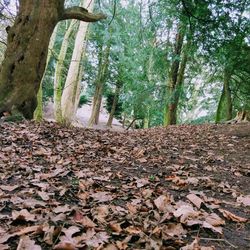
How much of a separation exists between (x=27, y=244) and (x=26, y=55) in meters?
5.50

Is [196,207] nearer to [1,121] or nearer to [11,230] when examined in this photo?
[11,230]

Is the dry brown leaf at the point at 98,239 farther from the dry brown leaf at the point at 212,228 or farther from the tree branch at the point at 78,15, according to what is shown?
the tree branch at the point at 78,15

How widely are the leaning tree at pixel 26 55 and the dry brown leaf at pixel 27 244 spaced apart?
5.04 meters

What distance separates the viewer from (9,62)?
6.84m

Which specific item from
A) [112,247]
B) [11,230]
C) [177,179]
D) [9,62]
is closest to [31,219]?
[11,230]

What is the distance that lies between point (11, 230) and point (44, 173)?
4.91 ft

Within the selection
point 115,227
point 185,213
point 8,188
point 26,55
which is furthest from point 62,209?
point 26,55

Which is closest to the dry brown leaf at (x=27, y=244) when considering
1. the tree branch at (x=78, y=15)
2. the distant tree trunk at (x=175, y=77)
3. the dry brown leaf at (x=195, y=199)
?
the dry brown leaf at (x=195, y=199)

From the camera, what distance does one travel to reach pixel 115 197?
3.06m

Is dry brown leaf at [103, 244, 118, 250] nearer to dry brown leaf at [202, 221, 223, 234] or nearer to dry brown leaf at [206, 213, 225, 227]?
dry brown leaf at [202, 221, 223, 234]

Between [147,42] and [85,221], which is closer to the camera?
[85,221]

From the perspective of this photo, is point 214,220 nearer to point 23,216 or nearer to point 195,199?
point 195,199

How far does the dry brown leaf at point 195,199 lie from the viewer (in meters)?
3.04

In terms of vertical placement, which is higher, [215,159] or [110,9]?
[110,9]
